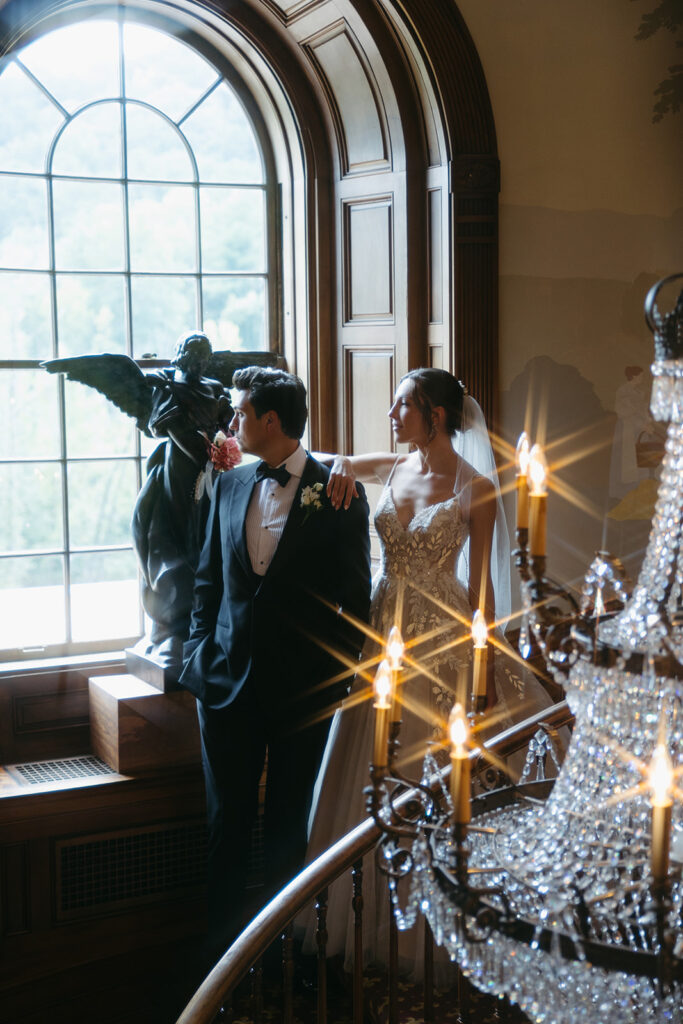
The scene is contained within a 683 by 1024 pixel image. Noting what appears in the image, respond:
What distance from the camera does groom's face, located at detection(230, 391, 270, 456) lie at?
3.46 meters

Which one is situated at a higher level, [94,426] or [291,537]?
[94,426]

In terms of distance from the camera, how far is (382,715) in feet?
5.50

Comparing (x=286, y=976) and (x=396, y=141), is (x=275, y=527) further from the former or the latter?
(x=396, y=141)

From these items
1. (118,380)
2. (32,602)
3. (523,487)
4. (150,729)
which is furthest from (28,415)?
(523,487)

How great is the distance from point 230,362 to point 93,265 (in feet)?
2.25

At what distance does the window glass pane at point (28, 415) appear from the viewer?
14.5 feet

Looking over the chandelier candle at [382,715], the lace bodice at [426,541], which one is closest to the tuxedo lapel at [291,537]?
the lace bodice at [426,541]

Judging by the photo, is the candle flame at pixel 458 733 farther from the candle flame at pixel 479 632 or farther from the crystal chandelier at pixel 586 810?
the candle flame at pixel 479 632

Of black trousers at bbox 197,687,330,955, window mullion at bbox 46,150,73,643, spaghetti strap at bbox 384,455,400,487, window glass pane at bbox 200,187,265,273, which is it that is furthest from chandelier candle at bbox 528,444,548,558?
window glass pane at bbox 200,187,265,273

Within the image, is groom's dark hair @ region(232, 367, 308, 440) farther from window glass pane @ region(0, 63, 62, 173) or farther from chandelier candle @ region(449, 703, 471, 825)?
chandelier candle @ region(449, 703, 471, 825)

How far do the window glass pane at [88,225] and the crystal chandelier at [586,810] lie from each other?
3.13m

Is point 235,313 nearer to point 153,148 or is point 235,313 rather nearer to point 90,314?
point 90,314

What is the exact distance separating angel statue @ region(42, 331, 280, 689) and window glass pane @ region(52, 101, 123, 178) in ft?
3.05

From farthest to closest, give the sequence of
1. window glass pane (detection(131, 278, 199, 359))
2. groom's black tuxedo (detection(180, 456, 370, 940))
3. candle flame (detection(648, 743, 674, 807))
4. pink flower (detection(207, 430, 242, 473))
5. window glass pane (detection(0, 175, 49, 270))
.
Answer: window glass pane (detection(131, 278, 199, 359)) → window glass pane (detection(0, 175, 49, 270)) → pink flower (detection(207, 430, 242, 473)) → groom's black tuxedo (detection(180, 456, 370, 940)) → candle flame (detection(648, 743, 674, 807))
